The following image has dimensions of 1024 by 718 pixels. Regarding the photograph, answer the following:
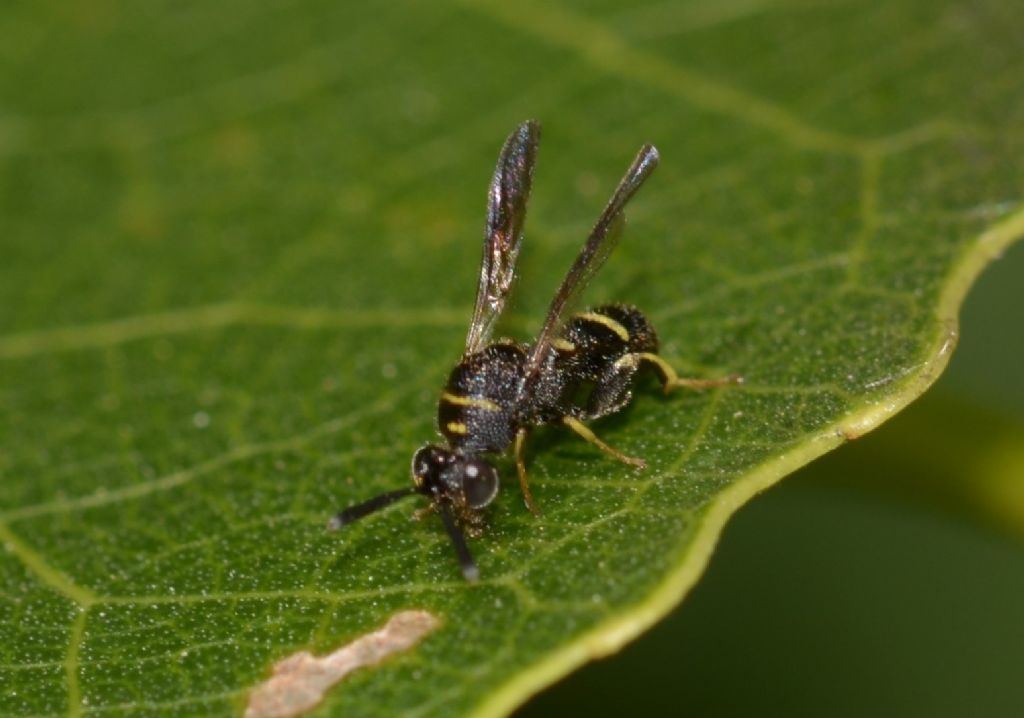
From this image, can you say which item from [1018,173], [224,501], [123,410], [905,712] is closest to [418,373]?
[224,501]

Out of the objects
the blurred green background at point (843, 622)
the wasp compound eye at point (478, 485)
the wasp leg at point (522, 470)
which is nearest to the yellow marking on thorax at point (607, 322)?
the wasp leg at point (522, 470)

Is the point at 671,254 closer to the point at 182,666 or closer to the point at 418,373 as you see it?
the point at 418,373

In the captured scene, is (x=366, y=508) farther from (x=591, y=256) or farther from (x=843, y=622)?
(x=843, y=622)

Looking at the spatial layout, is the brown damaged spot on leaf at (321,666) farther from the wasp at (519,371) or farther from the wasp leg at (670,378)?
the wasp leg at (670,378)

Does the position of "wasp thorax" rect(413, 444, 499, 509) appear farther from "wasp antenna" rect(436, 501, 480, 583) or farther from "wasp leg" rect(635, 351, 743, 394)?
"wasp leg" rect(635, 351, 743, 394)

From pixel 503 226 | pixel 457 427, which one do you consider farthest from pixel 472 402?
pixel 503 226

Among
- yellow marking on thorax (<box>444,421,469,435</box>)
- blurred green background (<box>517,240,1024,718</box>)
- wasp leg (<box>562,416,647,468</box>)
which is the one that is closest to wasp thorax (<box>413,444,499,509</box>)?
yellow marking on thorax (<box>444,421,469,435</box>)
